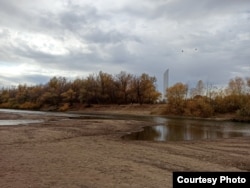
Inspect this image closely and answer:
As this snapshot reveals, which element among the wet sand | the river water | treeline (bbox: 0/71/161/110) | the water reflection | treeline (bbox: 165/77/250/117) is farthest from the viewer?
treeline (bbox: 0/71/161/110)

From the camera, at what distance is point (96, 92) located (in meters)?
139

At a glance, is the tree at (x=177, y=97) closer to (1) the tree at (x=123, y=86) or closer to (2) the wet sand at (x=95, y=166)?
(1) the tree at (x=123, y=86)

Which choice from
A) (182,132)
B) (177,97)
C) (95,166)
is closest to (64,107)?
(177,97)

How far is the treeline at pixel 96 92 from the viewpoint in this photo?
440 ft

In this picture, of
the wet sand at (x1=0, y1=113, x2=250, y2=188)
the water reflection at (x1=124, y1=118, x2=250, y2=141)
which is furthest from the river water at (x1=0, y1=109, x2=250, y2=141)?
the wet sand at (x1=0, y1=113, x2=250, y2=188)

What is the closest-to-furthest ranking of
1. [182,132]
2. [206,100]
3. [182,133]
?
[182,133], [182,132], [206,100]

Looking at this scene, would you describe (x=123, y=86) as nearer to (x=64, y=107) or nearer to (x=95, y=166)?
(x=64, y=107)

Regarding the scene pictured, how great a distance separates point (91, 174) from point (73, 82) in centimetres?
14204

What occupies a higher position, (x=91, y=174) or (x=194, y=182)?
(x=194, y=182)

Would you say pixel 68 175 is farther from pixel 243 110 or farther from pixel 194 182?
pixel 243 110

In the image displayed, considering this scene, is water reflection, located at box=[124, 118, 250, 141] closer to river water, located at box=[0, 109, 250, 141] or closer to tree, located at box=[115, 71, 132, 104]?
river water, located at box=[0, 109, 250, 141]

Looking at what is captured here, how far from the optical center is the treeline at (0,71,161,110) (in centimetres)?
13400

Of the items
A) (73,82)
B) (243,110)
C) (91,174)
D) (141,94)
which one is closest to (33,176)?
(91,174)

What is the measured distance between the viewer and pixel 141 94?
438 ft
